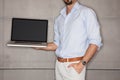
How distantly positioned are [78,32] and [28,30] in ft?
1.73

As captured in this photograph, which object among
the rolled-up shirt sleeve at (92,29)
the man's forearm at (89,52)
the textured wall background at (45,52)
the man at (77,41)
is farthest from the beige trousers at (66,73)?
the textured wall background at (45,52)

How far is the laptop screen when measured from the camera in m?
1.95

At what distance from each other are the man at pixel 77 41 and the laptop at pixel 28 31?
251 millimetres

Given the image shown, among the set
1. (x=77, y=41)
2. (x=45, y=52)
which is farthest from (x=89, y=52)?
(x=45, y=52)

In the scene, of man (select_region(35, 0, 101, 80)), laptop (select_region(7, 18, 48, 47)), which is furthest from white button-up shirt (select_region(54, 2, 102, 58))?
laptop (select_region(7, 18, 48, 47))

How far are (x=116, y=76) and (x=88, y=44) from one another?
124 centimetres

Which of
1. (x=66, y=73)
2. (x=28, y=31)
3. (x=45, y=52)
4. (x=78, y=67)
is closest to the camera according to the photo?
(x=78, y=67)

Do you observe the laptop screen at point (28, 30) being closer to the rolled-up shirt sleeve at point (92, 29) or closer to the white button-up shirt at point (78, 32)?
the white button-up shirt at point (78, 32)

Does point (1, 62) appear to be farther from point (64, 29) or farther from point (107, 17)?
point (107, 17)

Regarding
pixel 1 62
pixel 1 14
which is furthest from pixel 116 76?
pixel 1 14

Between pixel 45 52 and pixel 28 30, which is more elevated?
pixel 28 30

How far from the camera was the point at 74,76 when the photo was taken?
66.3 inches

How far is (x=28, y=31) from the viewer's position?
200 centimetres

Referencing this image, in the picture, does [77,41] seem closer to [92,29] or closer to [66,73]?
[92,29]
